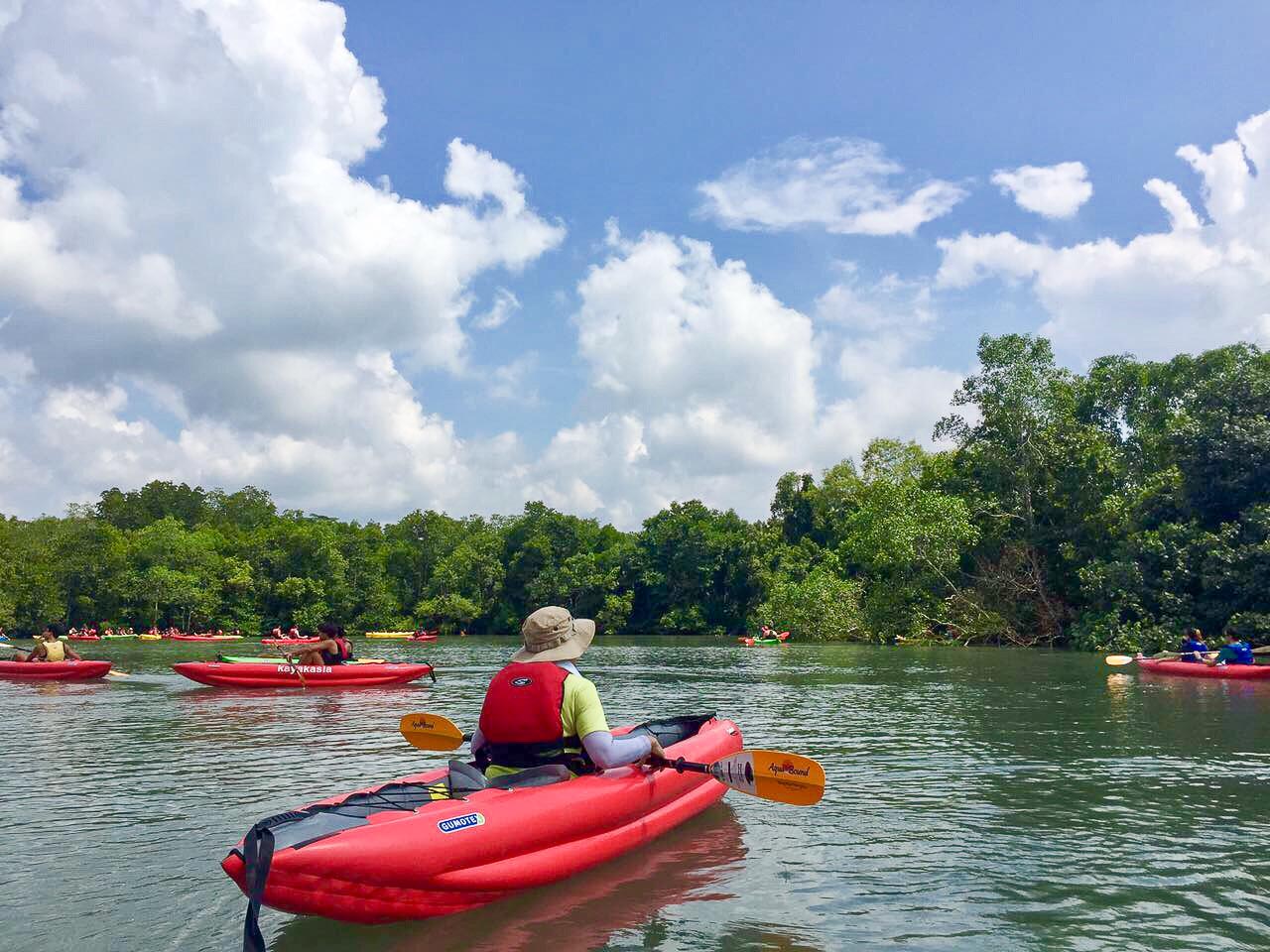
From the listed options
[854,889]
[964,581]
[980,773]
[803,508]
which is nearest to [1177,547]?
[964,581]

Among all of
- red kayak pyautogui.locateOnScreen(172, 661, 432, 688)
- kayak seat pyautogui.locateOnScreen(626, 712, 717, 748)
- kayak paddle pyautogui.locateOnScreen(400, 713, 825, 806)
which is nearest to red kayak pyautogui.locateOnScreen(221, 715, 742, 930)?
kayak paddle pyautogui.locateOnScreen(400, 713, 825, 806)

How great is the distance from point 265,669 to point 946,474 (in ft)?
108

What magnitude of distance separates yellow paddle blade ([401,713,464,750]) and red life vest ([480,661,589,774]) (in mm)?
2070

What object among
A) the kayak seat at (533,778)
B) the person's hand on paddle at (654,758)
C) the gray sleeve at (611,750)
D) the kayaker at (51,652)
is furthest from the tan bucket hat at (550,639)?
the kayaker at (51,652)

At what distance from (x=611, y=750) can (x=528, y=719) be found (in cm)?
64

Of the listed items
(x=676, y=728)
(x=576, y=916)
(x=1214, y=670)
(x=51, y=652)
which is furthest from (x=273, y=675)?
(x=1214, y=670)

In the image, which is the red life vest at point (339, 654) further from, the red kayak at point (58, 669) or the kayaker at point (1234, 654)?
the kayaker at point (1234, 654)

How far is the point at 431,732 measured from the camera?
8.61 metres

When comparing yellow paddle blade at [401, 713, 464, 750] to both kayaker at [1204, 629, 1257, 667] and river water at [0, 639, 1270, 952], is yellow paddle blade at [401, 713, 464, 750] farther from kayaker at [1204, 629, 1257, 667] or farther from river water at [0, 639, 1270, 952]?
kayaker at [1204, 629, 1257, 667]

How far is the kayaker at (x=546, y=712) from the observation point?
21.0 feet

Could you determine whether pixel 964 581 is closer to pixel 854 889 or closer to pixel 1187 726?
pixel 1187 726

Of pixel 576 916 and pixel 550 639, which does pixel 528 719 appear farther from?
pixel 576 916

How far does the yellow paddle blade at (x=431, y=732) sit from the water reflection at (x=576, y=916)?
233 cm

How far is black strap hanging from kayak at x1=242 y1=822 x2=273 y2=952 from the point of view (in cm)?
455
